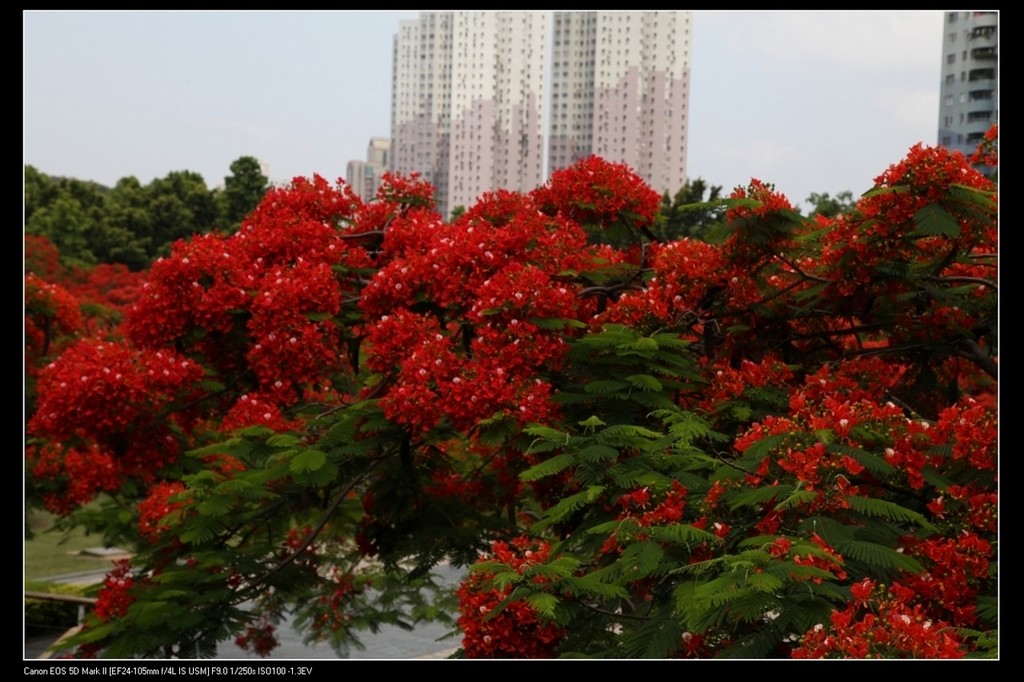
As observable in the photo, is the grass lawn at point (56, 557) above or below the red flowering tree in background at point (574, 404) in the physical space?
Result: below

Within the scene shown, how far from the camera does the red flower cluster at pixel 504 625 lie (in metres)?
4.72

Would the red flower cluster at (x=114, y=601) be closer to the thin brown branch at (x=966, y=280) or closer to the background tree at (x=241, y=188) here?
the thin brown branch at (x=966, y=280)

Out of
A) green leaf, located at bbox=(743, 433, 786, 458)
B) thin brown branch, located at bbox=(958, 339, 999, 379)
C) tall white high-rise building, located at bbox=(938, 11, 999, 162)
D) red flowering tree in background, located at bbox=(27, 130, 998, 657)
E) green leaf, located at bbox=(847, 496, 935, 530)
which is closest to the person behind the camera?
green leaf, located at bbox=(847, 496, 935, 530)

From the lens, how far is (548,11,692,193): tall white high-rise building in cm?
3875

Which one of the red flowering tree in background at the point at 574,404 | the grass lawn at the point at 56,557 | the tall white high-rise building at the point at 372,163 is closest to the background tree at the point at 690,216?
the grass lawn at the point at 56,557

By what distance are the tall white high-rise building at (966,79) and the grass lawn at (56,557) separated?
32819 mm

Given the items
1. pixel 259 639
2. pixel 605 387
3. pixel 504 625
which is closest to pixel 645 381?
pixel 605 387

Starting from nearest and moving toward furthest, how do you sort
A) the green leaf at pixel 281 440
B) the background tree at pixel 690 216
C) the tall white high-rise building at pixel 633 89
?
the green leaf at pixel 281 440 < the background tree at pixel 690 216 < the tall white high-rise building at pixel 633 89

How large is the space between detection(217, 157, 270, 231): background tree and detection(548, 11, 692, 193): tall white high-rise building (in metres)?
15.4

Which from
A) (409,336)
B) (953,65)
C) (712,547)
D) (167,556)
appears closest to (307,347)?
(409,336)

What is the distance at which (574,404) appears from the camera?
5695mm

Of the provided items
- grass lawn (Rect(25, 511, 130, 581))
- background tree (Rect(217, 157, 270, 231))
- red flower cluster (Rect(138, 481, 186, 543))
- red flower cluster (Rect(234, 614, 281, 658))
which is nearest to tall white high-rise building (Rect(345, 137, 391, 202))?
background tree (Rect(217, 157, 270, 231))

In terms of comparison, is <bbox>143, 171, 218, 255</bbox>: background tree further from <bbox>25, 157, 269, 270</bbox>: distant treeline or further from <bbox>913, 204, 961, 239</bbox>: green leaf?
<bbox>913, 204, 961, 239</bbox>: green leaf
